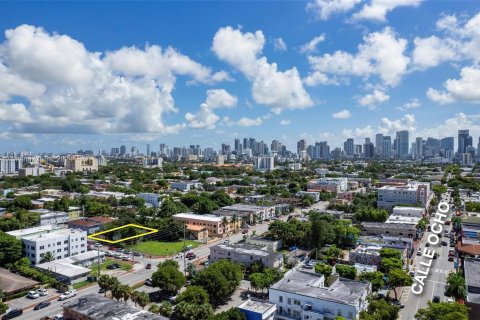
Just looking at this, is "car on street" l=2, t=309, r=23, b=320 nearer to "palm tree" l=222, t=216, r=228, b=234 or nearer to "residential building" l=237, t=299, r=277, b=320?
"residential building" l=237, t=299, r=277, b=320

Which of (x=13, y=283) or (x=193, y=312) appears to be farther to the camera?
(x=13, y=283)

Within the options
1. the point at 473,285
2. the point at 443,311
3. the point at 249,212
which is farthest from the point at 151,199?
the point at 443,311

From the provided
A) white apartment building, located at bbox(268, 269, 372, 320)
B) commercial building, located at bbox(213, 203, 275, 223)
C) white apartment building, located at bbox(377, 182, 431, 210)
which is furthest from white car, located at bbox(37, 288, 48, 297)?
white apartment building, located at bbox(377, 182, 431, 210)

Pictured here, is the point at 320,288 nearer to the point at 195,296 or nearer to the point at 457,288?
the point at 195,296

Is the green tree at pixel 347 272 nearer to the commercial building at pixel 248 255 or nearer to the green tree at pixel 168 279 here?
the commercial building at pixel 248 255

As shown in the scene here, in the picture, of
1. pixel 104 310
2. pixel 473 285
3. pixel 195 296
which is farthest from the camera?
pixel 473 285

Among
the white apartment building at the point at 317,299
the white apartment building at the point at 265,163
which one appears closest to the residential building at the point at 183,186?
the white apartment building at the point at 317,299
